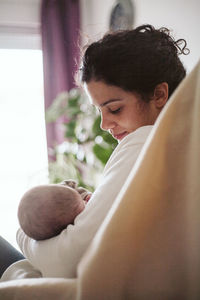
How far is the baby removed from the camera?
0.66 meters

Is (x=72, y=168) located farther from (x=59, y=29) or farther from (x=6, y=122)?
(x=59, y=29)

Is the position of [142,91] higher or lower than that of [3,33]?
lower

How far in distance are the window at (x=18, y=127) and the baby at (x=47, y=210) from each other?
2.11 meters

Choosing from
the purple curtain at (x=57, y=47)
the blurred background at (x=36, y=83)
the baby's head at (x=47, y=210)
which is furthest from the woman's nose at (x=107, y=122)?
the purple curtain at (x=57, y=47)

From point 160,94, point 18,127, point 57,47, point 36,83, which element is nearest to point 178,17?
point 160,94

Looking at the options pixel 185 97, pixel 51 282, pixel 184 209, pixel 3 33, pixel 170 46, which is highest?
pixel 3 33

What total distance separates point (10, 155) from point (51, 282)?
2486 mm

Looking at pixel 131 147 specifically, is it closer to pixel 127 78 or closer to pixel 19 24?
pixel 127 78

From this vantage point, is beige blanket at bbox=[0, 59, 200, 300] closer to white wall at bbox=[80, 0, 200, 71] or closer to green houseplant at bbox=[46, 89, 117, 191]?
white wall at bbox=[80, 0, 200, 71]

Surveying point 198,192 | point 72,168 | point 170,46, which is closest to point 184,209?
point 198,192

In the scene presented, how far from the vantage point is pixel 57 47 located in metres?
2.69

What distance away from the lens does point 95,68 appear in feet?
2.68

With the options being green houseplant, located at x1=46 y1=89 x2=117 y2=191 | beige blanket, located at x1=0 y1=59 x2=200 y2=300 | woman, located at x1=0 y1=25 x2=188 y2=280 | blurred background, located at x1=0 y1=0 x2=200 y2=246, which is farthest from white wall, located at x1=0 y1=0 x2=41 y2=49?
beige blanket, located at x1=0 y1=59 x2=200 y2=300

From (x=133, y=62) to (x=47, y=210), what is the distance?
1.46 ft
